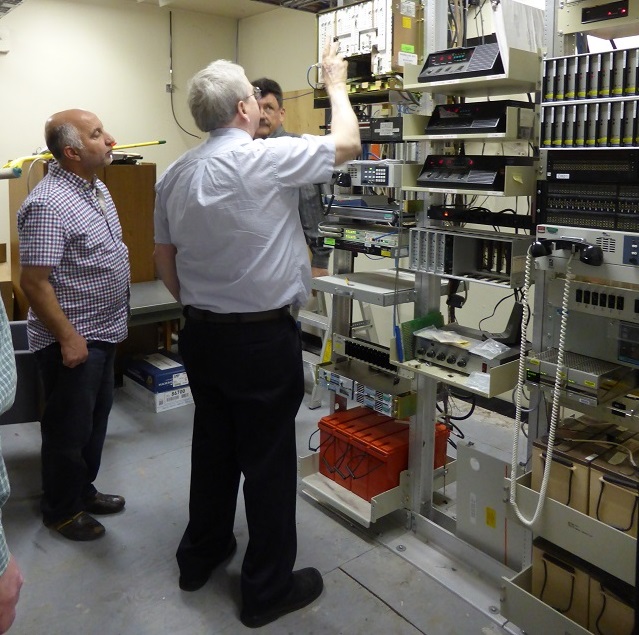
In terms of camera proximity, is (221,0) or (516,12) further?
(221,0)

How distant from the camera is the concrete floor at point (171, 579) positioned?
2.01 m

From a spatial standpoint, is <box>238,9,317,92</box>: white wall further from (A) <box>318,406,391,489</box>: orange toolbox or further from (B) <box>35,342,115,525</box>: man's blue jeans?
(B) <box>35,342,115,525</box>: man's blue jeans

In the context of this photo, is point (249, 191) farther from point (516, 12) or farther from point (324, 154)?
point (516, 12)

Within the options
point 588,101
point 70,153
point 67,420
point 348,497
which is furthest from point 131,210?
point 588,101

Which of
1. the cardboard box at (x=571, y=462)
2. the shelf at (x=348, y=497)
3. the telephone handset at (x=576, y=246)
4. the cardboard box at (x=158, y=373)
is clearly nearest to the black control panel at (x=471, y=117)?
the telephone handset at (x=576, y=246)

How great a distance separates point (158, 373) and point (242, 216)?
2.19m

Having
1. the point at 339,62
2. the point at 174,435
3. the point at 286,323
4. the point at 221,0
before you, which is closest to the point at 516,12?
the point at 339,62

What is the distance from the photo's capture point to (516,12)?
1.89m

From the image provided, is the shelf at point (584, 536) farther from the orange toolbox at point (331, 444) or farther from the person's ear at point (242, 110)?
the person's ear at point (242, 110)

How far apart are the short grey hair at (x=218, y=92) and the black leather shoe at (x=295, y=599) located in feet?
4.84

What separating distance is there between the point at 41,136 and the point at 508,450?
403cm

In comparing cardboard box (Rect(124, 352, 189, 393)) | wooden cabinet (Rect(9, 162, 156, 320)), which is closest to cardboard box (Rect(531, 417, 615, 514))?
cardboard box (Rect(124, 352, 189, 393))

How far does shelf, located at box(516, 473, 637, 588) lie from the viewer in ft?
5.38

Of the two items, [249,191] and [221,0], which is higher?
[221,0]
